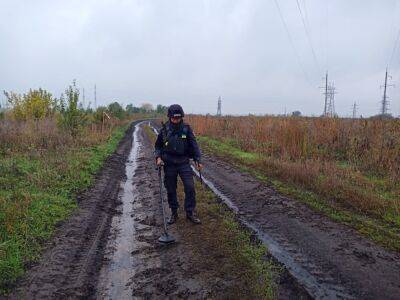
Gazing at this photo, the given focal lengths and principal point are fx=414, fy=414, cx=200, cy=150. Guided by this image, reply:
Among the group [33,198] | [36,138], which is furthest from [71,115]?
[33,198]

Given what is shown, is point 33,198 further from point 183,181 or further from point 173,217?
point 183,181

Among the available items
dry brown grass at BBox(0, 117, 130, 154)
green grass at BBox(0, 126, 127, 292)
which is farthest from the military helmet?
dry brown grass at BBox(0, 117, 130, 154)

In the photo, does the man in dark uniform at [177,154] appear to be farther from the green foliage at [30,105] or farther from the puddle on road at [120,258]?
the green foliage at [30,105]

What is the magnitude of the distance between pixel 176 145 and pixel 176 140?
93mm

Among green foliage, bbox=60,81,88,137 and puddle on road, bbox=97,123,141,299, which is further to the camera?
green foliage, bbox=60,81,88,137

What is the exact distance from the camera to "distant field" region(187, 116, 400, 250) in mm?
8320

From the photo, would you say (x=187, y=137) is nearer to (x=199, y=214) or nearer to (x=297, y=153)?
(x=199, y=214)

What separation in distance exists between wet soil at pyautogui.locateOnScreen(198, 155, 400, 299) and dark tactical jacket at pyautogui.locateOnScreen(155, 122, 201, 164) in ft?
5.35

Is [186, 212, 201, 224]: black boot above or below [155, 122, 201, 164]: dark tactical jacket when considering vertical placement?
below

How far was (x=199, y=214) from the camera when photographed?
8.27 metres

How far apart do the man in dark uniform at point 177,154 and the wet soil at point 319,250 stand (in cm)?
117

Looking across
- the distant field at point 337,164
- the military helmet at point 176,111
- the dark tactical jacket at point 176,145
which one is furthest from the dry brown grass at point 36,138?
the military helmet at point 176,111

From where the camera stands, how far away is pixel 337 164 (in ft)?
42.2

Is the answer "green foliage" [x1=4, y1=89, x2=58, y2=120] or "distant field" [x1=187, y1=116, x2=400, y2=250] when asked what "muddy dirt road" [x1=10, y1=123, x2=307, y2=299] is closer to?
"distant field" [x1=187, y1=116, x2=400, y2=250]
